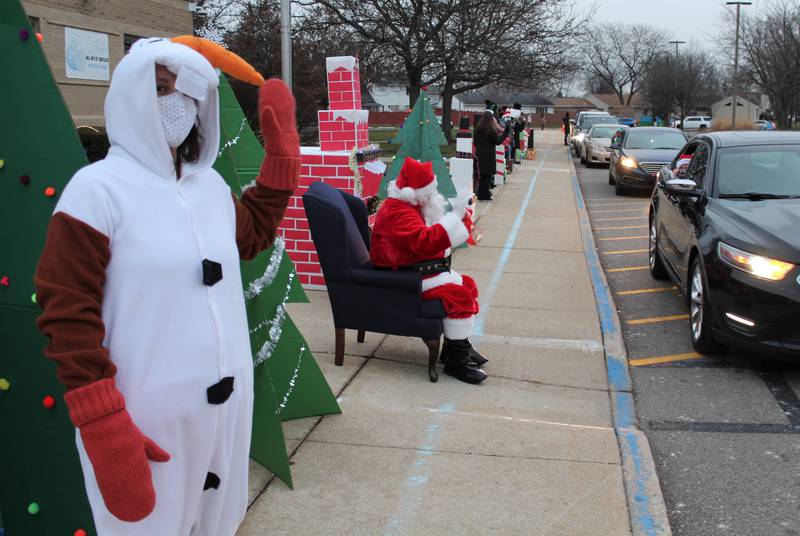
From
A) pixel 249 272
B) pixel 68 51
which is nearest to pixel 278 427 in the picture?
pixel 249 272

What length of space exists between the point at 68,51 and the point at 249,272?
18.0 meters

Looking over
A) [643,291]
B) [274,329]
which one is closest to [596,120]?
[643,291]

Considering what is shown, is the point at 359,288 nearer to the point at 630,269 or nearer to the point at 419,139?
the point at 419,139

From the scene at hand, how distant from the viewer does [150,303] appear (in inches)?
83.8

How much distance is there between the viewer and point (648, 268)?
10.1 metres

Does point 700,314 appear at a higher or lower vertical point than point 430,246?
lower

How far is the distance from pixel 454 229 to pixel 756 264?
218 cm

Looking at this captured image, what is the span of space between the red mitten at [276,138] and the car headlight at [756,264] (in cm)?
409

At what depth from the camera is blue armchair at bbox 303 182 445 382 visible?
5.55 meters

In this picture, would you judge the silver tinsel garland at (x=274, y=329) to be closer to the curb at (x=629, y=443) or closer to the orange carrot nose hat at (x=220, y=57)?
the orange carrot nose hat at (x=220, y=57)

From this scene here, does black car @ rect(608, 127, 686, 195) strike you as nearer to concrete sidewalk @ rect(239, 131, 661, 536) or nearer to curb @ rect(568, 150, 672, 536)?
curb @ rect(568, 150, 672, 536)

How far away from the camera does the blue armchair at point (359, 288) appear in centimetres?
555

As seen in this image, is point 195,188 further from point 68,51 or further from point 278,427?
point 68,51

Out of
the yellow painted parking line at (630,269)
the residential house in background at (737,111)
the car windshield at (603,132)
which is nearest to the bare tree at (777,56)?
the residential house in background at (737,111)
